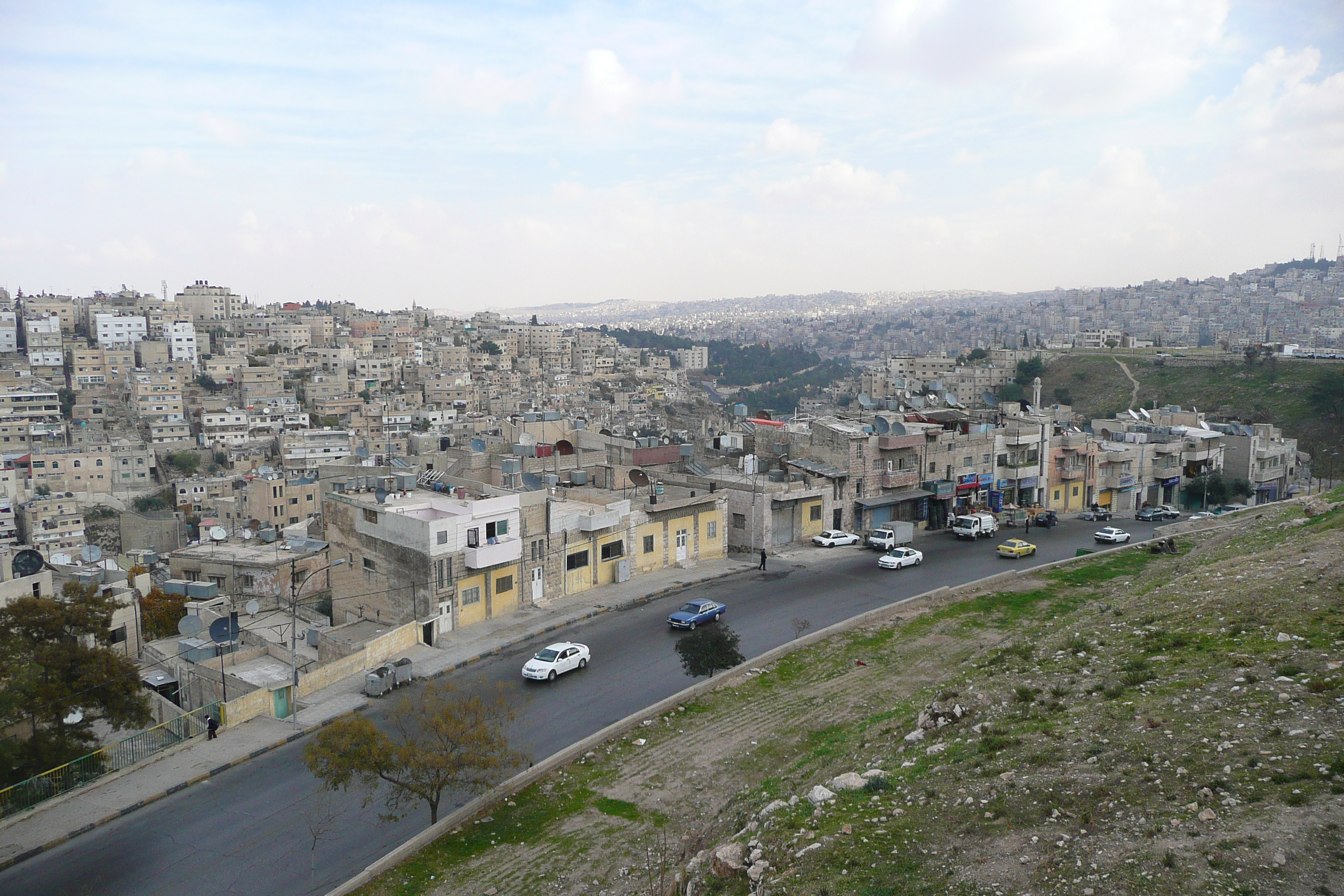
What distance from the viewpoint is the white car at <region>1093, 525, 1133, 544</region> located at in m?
31.9

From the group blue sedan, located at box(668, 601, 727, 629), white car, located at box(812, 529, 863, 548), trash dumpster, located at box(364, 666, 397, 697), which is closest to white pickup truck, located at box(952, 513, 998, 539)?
white car, located at box(812, 529, 863, 548)

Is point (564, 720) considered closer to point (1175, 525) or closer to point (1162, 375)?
point (1175, 525)

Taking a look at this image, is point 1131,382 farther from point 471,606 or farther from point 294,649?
point 294,649

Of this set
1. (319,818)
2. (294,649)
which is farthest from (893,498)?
(319,818)

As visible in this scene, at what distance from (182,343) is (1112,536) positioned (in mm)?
120745

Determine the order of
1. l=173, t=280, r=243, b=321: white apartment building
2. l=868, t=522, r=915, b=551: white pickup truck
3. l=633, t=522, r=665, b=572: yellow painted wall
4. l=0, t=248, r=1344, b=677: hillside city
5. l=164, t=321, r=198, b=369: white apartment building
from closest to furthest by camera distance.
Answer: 1. l=0, t=248, r=1344, b=677: hillside city
2. l=633, t=522, r=665, b=572: yellow painted wall
3. l=868, t=522, r=915, b=551: white pickup truck
4. l=164, t=321, r=198, b=369: white apartment building
5. l=173, t=280, r=243, b=321: white apartment building

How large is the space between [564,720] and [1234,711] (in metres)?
11.1

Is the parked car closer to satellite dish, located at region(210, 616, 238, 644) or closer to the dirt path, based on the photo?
satellite dish, located at region(210, 616, 238, 644)

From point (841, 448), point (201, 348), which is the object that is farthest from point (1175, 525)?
point (201, 348)

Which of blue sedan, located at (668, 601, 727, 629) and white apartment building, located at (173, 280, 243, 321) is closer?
blue sedan, located at (668, 601, 727, 629)

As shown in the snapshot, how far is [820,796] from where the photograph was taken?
10742mm

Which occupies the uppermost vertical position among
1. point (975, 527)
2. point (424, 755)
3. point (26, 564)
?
point (26, 564)

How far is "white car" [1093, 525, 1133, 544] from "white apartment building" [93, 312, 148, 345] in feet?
395

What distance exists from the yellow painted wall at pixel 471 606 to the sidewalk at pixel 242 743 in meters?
0.28
